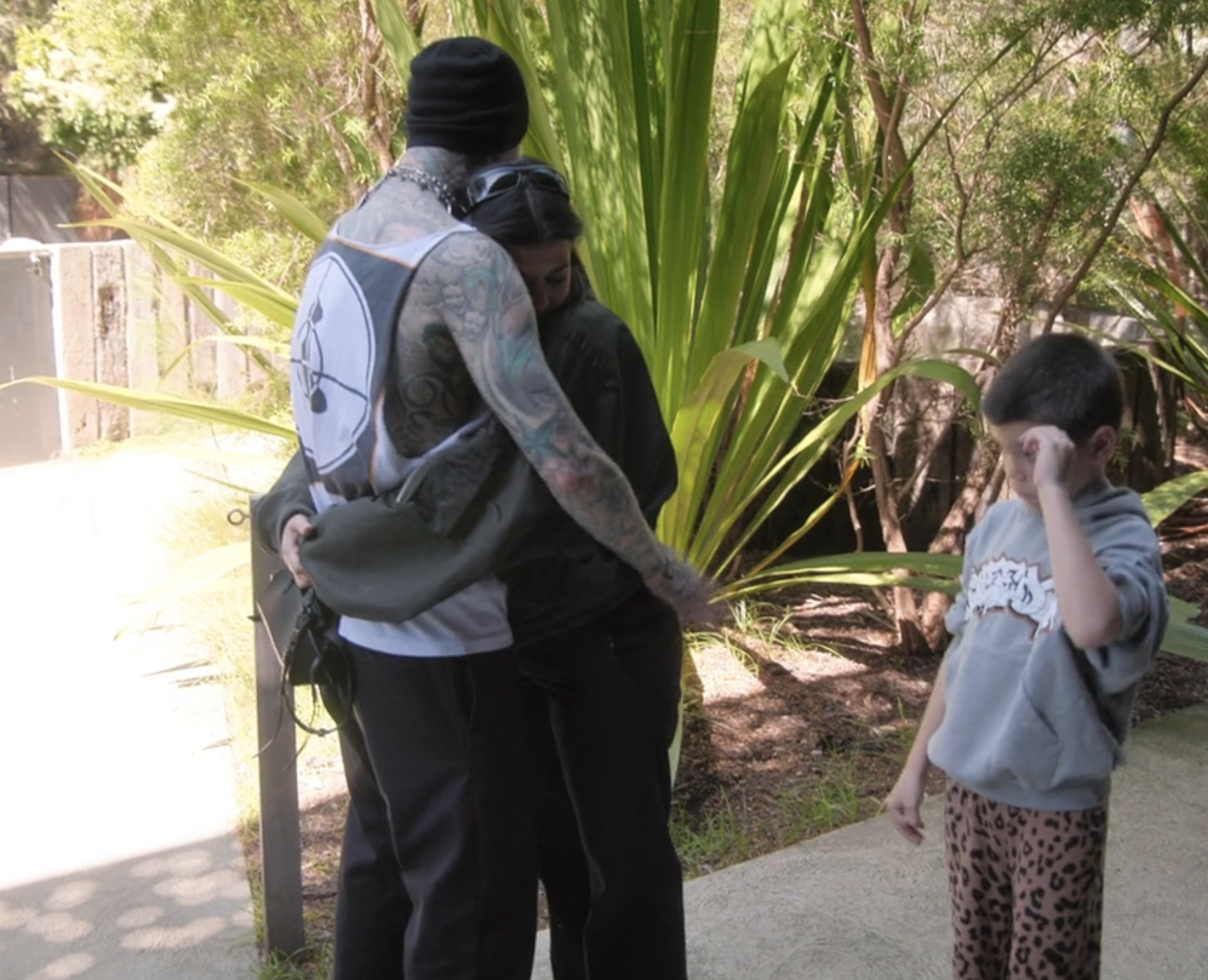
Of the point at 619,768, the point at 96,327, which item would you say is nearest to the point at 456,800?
the point at 619,768

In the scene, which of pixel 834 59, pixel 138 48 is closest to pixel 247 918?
pixel 834 59

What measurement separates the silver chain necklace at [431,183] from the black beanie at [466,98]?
2.2 inches

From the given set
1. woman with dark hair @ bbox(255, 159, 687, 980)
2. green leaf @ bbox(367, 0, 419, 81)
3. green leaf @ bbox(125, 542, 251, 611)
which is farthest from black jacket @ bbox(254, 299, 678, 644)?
green leaf @ bbox(367, 0, 419, 81)

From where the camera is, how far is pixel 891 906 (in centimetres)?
331

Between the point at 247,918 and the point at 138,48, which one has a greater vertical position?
the point at 138,48

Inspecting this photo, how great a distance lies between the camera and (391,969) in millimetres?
2545

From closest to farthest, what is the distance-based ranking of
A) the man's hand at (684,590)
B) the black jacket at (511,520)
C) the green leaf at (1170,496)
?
the black jacket at (511,520), the man's hand at (684,590), the green leaf at (1170,496)

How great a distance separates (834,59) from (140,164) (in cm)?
508

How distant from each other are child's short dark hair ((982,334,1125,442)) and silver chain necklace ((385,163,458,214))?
0.86m

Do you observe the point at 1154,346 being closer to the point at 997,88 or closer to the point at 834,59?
the point at 997,88

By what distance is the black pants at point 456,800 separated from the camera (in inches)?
86.1

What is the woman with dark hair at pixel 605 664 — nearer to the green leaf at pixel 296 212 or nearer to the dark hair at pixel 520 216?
the dark hair at pixel 520 216

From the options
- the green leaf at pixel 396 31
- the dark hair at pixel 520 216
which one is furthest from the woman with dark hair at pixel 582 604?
Answer: the green leaf at pixel 396 31

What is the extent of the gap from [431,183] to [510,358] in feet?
1.11
